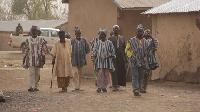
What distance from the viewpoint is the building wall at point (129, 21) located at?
17891 mm

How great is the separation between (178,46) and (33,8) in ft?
163

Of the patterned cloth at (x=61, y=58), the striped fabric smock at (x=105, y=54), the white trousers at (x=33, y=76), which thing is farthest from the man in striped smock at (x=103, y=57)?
the white trousers at (x=33, y=76)

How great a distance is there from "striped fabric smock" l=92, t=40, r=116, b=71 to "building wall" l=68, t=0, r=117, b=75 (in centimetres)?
486

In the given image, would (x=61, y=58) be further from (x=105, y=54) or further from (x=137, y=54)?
(x=137, y=54)

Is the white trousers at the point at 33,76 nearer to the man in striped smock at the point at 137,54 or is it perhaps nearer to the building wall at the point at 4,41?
the man in striped smock at the point at 137,54

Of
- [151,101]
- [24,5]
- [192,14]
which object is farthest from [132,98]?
[24,5]

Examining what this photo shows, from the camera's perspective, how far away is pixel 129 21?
59.5 feet

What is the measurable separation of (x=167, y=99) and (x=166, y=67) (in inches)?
193

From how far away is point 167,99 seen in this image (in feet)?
37.0

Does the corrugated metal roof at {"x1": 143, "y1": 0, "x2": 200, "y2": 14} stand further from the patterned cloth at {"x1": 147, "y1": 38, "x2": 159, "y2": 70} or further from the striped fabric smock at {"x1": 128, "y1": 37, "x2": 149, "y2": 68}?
the striped fabric smock at {"x1": 128, "y1": 37, "x2": 149, "y2": 68}

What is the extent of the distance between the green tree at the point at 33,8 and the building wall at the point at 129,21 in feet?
141

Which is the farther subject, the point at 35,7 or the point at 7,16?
the point at 7,16

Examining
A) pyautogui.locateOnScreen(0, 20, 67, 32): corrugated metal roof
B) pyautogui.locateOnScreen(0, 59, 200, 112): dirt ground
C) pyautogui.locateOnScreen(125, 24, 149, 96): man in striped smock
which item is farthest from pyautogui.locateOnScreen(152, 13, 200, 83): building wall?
pyautogui.locateOnScreen(0, 20, 67, 32): corrugated metal roof

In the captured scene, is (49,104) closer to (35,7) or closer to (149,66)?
(149,66)
